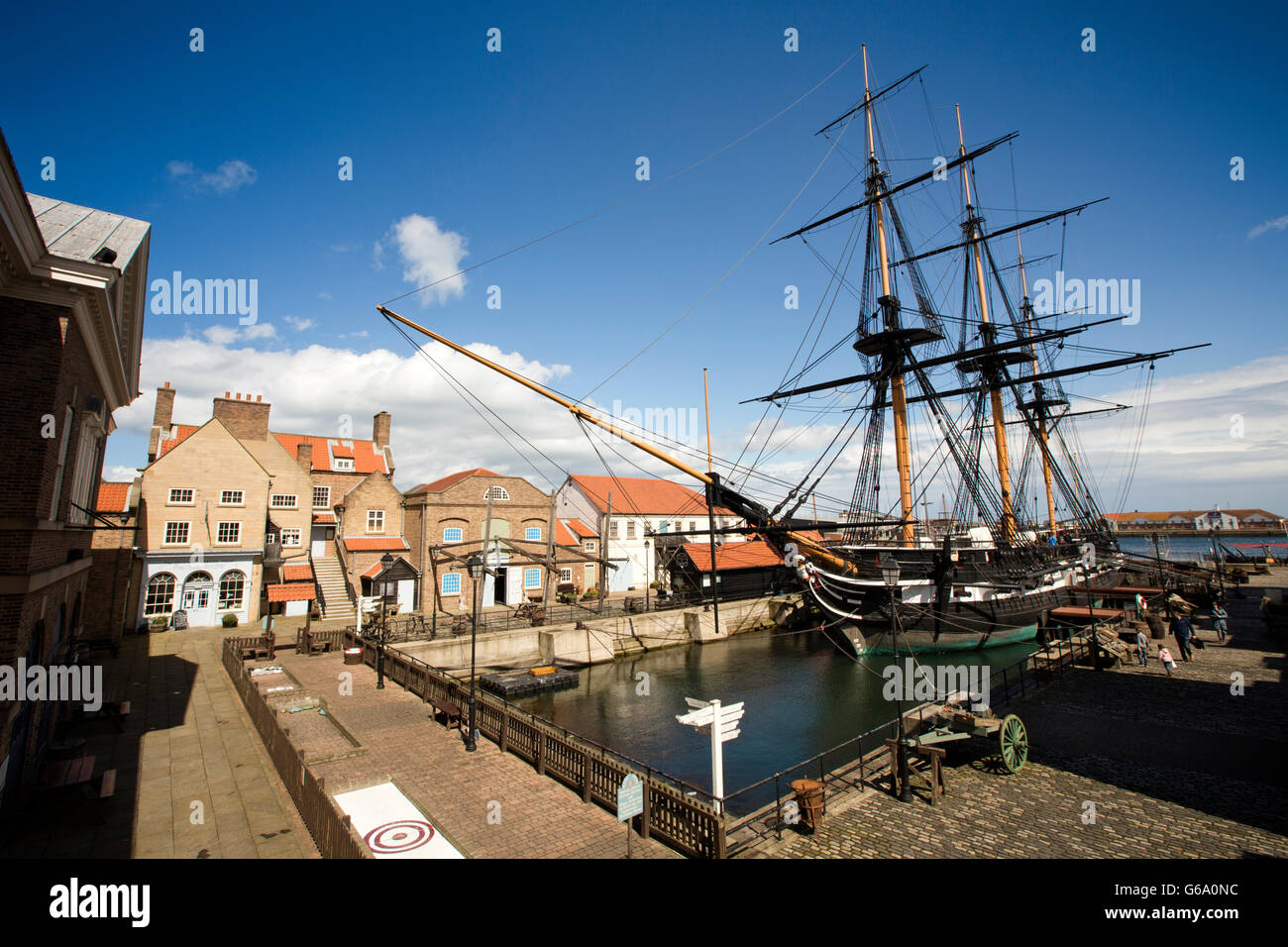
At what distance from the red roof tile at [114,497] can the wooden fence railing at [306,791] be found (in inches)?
779

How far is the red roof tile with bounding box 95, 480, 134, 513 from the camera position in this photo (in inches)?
1131

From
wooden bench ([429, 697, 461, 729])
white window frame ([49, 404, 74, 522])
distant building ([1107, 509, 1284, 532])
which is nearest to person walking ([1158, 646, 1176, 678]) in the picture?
wooden bench ([429, 697, 461, 729])

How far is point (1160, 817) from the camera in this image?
33.0 ft

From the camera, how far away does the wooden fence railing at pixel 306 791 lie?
759 centimetres

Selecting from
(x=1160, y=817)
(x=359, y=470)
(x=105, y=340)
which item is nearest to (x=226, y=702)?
(x=105, y=340)

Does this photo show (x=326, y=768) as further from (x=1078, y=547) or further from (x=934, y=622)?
(x=1078, y=547)

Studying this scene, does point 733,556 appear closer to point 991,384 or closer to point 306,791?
point 991,384

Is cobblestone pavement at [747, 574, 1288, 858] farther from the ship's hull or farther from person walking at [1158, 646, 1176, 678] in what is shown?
the ship's hull

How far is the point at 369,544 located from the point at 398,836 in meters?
28.9

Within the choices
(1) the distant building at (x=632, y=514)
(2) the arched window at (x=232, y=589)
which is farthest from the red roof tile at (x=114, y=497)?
(1) the distant building at (x=632, y=514)

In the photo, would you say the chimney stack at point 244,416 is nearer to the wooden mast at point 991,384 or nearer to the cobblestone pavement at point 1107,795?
the cobblestone pavement at point 1107,795
